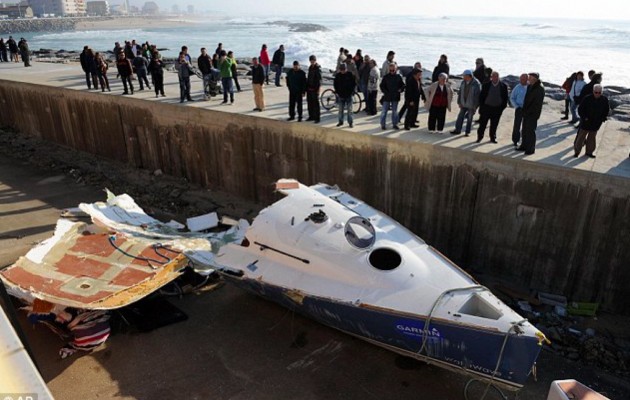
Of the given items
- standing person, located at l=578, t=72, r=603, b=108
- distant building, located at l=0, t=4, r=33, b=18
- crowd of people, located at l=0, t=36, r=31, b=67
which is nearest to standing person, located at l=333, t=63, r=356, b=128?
standing person, located at l=578, t=72, r=603, b=108

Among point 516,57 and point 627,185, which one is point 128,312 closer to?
point 627,185

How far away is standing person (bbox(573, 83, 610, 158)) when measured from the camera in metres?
8.70

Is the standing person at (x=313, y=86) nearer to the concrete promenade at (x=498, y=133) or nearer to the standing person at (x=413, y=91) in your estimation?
the concrete promenade at (x=498, y=133)

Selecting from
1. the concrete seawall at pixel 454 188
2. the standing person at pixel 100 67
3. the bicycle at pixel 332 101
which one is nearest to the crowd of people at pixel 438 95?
the bicycle at pixel 332 101

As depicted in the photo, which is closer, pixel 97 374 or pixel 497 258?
pixel 97 374

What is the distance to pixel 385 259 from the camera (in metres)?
7.33

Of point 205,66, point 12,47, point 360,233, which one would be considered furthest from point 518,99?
point 12,47

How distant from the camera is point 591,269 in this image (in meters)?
8.77

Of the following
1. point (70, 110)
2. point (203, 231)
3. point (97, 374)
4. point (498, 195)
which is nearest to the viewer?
point (97, 374)

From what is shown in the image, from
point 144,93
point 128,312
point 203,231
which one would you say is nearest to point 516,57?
point 144,93

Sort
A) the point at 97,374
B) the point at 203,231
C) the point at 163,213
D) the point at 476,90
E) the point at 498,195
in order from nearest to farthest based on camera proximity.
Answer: the point at 97,374 < the point at 498,195 < the point at 476,90 < the point at 203,231 < the point at 163,213

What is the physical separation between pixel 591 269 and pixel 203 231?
8706mm

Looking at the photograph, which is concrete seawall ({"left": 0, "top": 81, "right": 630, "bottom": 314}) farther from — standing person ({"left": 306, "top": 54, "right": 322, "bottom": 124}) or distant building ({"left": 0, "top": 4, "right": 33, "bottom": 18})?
distant building ({"left": 0, "top": 4, "right": 33, "bottom": 18})

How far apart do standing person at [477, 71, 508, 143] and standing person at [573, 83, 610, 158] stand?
153cm
